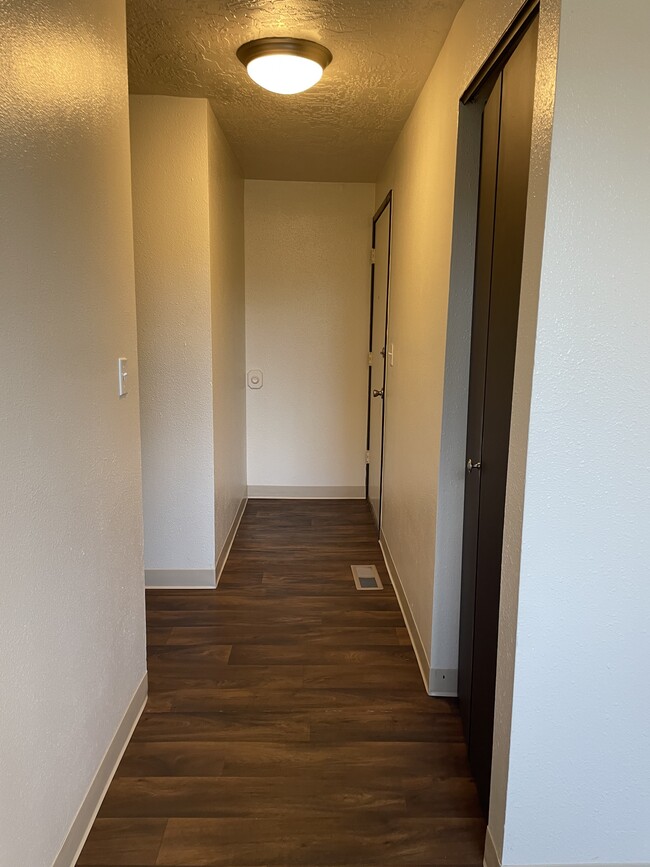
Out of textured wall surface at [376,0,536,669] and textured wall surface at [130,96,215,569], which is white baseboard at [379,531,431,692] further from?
textured wall surface at [130,96,215,569]

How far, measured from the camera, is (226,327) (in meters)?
3.67

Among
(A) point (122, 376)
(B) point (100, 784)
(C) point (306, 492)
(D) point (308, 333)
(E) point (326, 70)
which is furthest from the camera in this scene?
(C) point (306, 492)

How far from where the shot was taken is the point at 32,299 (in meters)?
1.32

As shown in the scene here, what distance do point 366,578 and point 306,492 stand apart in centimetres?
160

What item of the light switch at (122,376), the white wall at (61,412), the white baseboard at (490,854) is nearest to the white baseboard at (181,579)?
the white wall at (61,412)

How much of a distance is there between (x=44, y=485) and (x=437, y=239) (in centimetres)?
163

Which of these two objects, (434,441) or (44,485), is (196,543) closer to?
(434,441)

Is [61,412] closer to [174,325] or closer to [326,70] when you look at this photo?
[174,325]

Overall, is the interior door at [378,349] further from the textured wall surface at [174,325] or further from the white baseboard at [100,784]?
the white baseboard at [100,784]

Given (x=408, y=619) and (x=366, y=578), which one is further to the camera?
(x=366, y=578)

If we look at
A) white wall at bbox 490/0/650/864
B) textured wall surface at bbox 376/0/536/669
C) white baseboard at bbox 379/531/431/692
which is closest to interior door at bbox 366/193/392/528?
white baseboard at bbox 379/531/431/692

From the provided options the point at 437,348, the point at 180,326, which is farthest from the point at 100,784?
the point at 180,326

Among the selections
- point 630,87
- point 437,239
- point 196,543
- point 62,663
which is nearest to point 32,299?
point 62,663

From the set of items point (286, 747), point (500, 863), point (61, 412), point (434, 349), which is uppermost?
point (434, 349)
